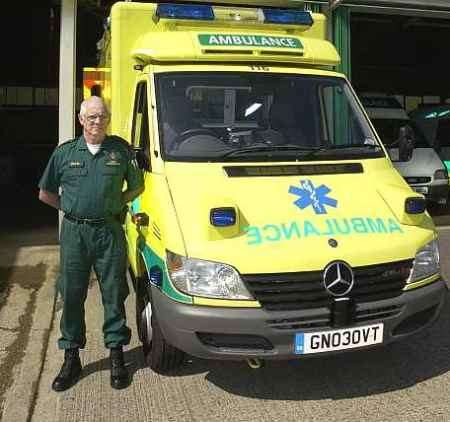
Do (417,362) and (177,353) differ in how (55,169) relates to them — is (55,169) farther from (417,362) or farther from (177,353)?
(417,362)

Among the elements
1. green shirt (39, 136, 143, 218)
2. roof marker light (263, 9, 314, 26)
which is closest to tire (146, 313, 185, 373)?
green shirt (39, 136, 143, 218)

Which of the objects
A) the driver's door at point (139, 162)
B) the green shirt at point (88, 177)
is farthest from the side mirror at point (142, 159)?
the green shirt at point (88, 177)

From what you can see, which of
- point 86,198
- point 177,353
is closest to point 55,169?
point 86,198

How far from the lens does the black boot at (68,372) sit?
3879 millimetres

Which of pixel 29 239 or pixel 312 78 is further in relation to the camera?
pixel 29 239

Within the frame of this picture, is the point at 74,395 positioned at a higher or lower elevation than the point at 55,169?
lower

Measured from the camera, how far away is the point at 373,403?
11.9ft

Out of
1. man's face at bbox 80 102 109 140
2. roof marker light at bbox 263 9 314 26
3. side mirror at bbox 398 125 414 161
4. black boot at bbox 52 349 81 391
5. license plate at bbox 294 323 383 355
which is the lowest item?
black boot at bbox 52 349 81 391

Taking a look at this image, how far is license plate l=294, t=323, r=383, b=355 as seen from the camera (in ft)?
11.0

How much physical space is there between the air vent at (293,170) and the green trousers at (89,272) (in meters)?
0.84

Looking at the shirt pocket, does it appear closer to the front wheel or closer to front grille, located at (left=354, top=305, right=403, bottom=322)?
the front wheel

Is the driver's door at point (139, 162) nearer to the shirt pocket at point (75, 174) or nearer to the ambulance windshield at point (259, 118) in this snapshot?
the ambulance windshield at point (259, 118)

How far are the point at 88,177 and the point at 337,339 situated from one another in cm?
174

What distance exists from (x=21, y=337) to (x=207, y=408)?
1.98 metres
